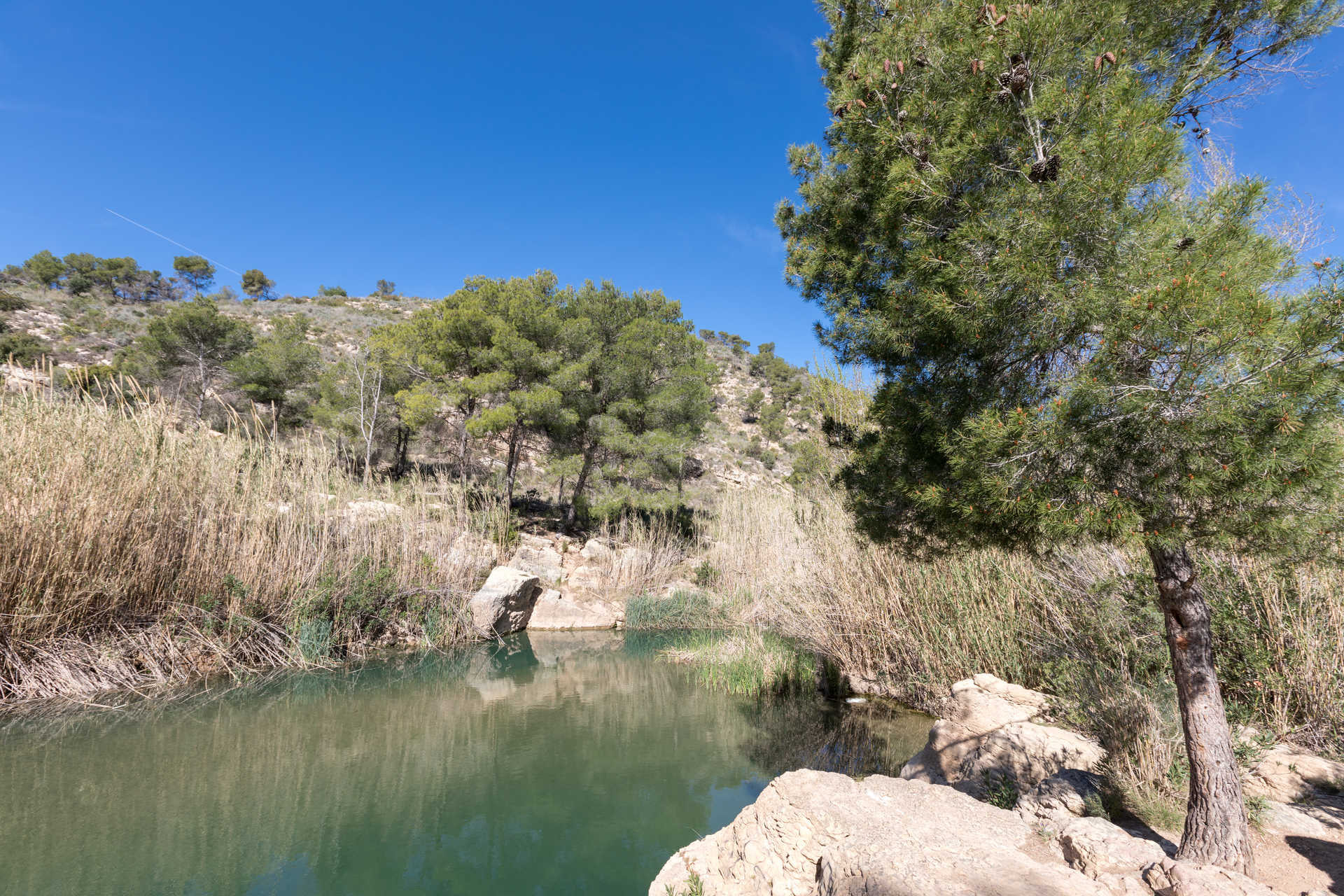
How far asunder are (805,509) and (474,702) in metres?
5.27

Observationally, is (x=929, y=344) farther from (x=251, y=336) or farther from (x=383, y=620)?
(x=251, y=336)

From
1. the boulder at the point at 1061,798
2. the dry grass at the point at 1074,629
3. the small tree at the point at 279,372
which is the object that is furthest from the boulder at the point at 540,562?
the boulder at the point at 1061,798

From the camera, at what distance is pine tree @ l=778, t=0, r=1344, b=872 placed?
6.14 feet

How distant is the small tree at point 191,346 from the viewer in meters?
18.4

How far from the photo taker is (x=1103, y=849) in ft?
8.23

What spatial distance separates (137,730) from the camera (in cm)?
599

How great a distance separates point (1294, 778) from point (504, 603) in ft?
34.3

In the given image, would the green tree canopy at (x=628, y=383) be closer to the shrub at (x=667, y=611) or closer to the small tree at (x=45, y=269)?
the shrub at (x=667, y=611)

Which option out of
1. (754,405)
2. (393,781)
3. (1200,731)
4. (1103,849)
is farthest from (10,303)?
(1200,731)

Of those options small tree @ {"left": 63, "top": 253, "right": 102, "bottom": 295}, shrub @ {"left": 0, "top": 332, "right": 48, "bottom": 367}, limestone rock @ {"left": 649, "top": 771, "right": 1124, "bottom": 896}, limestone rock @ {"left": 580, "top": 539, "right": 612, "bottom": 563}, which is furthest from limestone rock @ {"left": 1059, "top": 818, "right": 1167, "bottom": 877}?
small tree @ {"left": 63, "top": 253, "right": 102, "bottom": 295}

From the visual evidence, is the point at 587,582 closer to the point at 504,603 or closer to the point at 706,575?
the point at 706,575

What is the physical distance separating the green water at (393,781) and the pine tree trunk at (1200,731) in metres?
3.27

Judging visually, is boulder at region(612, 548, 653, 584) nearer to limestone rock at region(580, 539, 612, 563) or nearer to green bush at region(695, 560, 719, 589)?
limestone rock at region(580, 539, 612, 563)

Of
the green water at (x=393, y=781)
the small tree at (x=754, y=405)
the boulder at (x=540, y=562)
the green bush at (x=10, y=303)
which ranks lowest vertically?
the green water at (x=393, y=781)
